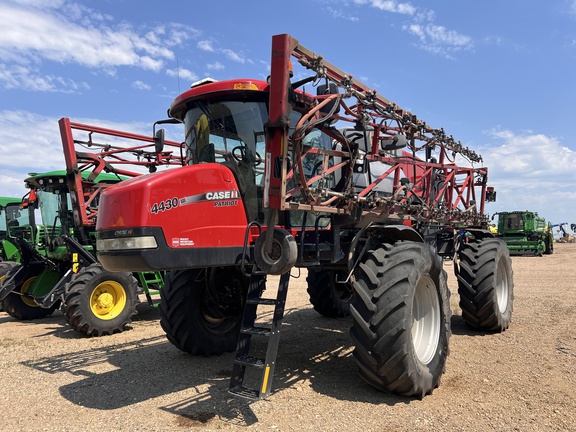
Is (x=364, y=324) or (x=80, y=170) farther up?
(x=80, y=170)

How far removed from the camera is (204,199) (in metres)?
4.21

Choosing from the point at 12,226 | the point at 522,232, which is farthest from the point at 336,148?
the point at 522,232

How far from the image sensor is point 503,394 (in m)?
4.21

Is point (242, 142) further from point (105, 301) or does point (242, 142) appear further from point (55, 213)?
point (55, 213)

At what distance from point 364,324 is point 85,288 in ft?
17.7

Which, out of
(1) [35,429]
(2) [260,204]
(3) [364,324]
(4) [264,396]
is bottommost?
(1) [35,429]

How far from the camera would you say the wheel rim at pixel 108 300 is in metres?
7.90

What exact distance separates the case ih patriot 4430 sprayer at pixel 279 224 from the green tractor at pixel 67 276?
106 inches

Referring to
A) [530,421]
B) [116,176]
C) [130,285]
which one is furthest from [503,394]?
[116,176]

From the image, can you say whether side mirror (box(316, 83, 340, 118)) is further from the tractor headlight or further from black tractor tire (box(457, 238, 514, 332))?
black tractor tire (box(457, 238, 514, 332))

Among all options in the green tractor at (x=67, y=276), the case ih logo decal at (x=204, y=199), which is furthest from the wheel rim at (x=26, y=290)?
the case ih logo decal at (x=204, y=199)

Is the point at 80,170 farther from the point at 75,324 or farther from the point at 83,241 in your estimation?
the point at 75,324

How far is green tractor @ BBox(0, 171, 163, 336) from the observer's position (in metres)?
7.66

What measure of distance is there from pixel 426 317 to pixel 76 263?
6.38 meters
